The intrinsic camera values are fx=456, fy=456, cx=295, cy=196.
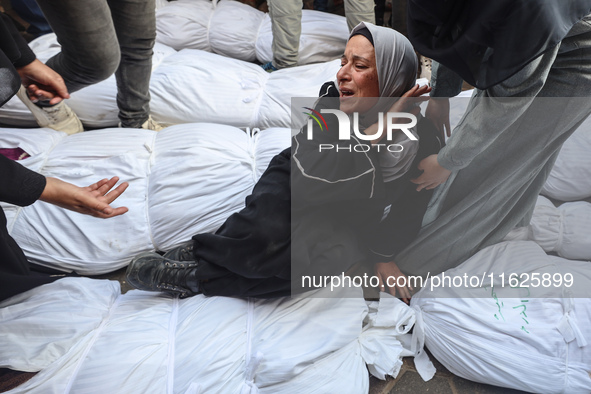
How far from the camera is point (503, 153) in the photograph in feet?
4.73

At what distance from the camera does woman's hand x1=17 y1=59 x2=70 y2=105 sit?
149 cm

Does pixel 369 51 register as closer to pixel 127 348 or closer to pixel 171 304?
pixel 171 304

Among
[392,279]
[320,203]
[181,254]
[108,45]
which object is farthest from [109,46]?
[392,279]

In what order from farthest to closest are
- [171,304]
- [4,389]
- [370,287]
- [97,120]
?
[97,120]
[370,287]
[171,304]
[4,389]

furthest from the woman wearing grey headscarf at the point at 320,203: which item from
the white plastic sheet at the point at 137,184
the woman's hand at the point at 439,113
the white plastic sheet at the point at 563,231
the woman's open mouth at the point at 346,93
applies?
the white plastic sheet at the point at 563,231

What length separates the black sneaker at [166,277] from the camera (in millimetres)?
1578

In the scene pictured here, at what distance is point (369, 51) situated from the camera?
1.45 meters

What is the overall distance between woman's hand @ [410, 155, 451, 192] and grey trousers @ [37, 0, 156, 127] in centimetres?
117

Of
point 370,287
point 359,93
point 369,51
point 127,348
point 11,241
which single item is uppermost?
point 369,51

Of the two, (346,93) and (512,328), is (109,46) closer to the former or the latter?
(346,93)

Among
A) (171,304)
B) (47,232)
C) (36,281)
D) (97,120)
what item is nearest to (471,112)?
(171,304)

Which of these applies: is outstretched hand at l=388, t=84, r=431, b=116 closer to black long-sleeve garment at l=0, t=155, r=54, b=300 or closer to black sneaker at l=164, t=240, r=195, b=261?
black sneaker at l=164, t=240, r=195, b=261

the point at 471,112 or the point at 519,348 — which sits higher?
the point at 471,112

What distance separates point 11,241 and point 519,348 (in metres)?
1.66
